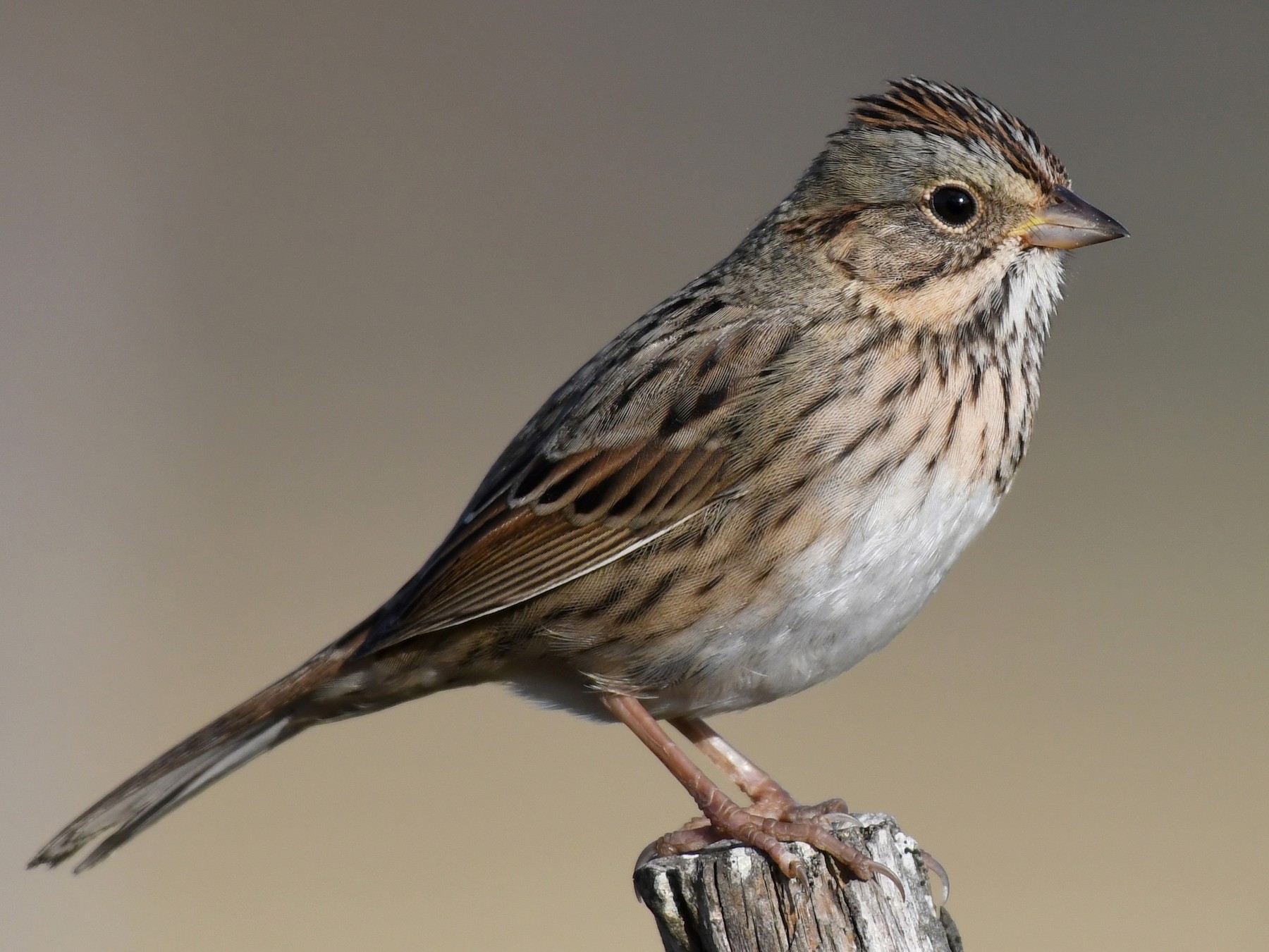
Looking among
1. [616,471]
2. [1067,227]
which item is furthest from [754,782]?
[1067,227]

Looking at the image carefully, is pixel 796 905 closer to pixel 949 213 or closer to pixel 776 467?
pixel 776 467

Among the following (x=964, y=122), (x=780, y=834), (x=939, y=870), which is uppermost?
(x=964, y=122)

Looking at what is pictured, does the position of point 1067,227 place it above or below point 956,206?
below

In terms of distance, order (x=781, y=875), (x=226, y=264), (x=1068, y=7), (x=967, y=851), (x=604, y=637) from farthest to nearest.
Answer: (x=1068, y=7)
(x=226, y=264)
(x=967, y=851)
(x=604, y=637)
(x=781, y=875)

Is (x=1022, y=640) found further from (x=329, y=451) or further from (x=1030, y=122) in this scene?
(x=329, y=451)

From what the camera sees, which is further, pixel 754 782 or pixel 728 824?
pixel 754 782

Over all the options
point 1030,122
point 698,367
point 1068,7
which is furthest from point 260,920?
point 1068,7
